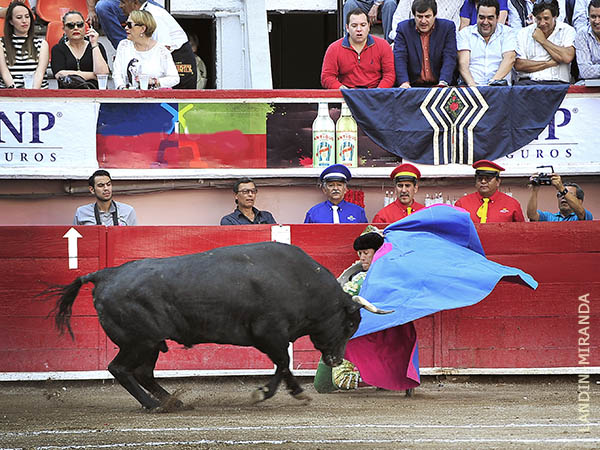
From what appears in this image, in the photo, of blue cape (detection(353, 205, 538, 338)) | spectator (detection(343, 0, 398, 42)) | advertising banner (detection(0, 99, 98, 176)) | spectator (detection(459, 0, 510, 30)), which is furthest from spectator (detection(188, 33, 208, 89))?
blue cape (detection(353, 205, 538, 338))

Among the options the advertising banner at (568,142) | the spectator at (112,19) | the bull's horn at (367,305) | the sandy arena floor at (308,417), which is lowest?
the sandy arena floor at (308,417)

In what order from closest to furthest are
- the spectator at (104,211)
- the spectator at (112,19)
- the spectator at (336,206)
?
the spectator at (104,211), the spectator at (336,206), the spectator at (112,19)

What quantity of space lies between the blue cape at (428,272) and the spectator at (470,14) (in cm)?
295

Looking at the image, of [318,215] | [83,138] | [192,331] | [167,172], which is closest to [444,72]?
[318,215]

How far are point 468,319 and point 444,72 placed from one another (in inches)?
83.0

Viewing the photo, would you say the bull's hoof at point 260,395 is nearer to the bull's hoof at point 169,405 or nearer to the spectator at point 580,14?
the bull's hoof at point 169,405

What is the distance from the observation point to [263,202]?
8719 mm

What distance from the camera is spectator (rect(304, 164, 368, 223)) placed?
26.1 feet

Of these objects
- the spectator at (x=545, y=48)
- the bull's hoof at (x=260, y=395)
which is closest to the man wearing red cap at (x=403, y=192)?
the spectator at (x=545, y=48)

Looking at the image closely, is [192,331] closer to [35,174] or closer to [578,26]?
[35,174]

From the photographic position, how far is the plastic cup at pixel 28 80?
338 inches

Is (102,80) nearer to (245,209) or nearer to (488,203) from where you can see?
(245,209)

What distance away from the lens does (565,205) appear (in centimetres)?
786

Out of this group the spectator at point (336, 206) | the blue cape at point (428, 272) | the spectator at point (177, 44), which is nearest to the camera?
the blue cape at point (428, 272)
